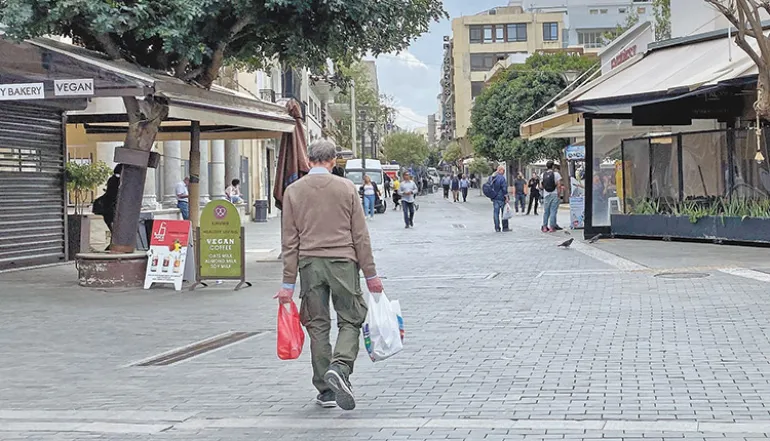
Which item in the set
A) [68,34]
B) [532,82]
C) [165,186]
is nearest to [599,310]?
[68,34]

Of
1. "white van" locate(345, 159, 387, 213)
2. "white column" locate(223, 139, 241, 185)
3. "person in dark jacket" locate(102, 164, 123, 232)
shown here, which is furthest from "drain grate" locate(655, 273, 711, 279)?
"white van" locate(345, 159, 387, 213)

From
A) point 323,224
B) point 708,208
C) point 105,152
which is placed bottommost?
point 708,208

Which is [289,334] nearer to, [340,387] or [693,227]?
[340,387]

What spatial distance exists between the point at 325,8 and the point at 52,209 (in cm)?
694

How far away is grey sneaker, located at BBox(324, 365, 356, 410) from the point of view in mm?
6266

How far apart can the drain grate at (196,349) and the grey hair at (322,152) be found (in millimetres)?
2810

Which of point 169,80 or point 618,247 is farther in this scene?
point 618,247

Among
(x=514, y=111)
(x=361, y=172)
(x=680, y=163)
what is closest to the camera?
(x=680, y=163)

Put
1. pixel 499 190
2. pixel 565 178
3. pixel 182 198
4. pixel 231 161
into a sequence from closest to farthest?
pixel 499 190, pixel 182 198, pixel 231 161, pixel 565 178

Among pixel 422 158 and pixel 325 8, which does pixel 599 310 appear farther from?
pixel 422 158

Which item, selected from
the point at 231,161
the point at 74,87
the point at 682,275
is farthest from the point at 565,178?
the point at 74,87

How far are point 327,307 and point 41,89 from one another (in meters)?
7.39

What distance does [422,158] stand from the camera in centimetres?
12888

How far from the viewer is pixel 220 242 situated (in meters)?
13.6
